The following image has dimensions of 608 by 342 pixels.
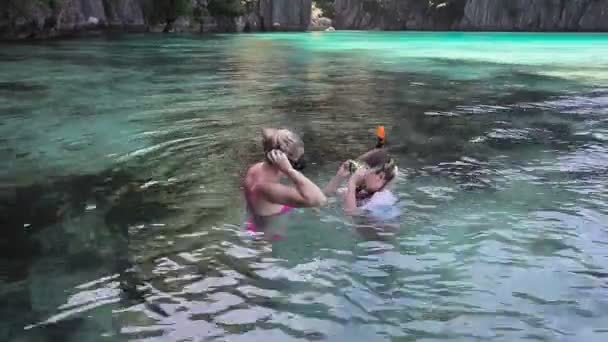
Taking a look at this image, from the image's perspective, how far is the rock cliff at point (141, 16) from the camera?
3519 cm

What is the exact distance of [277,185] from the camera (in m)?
4.23

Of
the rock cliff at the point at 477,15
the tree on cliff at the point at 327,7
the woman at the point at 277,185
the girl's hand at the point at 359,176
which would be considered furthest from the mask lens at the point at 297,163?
the tree on cliff at the point at 327,7

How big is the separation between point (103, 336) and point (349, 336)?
134cm

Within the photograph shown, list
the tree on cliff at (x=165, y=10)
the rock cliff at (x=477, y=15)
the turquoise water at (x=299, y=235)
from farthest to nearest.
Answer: the rock cliff at (x=477, y=15) < the tree on cliff at (x=165, y=10) < the turquoise water at (x=299, y=235)

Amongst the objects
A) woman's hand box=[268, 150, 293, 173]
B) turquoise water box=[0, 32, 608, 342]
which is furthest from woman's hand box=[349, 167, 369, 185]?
woman's hand box=[268, 150, 293, 173]

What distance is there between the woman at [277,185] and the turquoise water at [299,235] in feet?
0.75

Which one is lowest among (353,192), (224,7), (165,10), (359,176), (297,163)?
(353,192)

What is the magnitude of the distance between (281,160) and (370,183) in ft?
4.32

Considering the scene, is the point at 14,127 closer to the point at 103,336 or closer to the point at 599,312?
the point at 103,336

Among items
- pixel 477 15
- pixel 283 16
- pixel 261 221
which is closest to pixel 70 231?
pixel 261 221

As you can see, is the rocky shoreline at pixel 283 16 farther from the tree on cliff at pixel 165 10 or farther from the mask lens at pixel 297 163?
the mask lens at pixel 297 163

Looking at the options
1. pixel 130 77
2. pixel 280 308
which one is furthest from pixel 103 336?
pixel 130 77

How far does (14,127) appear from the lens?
9.01 meters

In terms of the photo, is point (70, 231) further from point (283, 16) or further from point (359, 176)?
point (283, 16)
